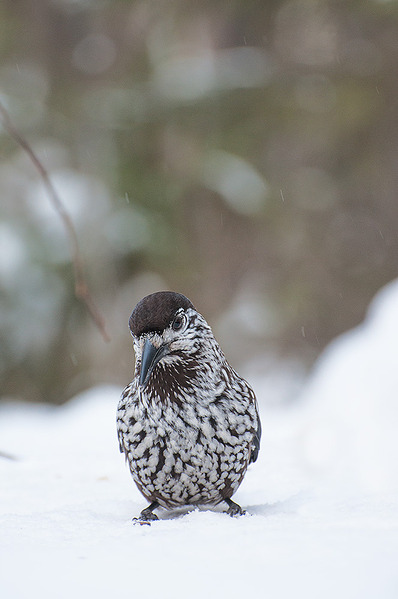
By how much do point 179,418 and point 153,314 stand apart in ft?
1.30

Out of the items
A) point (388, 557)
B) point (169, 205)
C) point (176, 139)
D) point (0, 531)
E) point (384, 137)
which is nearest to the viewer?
point (388, 557)

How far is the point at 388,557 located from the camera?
1694 millimetres

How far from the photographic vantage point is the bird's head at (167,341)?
104 inches

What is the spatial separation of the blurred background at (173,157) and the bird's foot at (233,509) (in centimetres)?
489

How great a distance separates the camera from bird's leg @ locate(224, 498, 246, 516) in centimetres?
278

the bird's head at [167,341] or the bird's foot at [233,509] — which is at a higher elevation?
the bird's head at [167,341]

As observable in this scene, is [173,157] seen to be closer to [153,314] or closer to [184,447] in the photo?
[153,314]

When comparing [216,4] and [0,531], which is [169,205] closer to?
[216,4]

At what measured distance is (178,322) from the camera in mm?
2758

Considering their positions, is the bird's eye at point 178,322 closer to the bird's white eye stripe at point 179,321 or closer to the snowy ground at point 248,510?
the bird's white eye stripe at point 179,321

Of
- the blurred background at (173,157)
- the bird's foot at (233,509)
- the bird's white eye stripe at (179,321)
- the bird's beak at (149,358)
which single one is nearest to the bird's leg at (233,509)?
the bird's foot at (233,509)

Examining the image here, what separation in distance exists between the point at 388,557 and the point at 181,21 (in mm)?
7834

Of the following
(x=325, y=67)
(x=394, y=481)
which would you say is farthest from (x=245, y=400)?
(x=325, y=67)

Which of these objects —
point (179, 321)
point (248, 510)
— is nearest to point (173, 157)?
point (179, 321)
